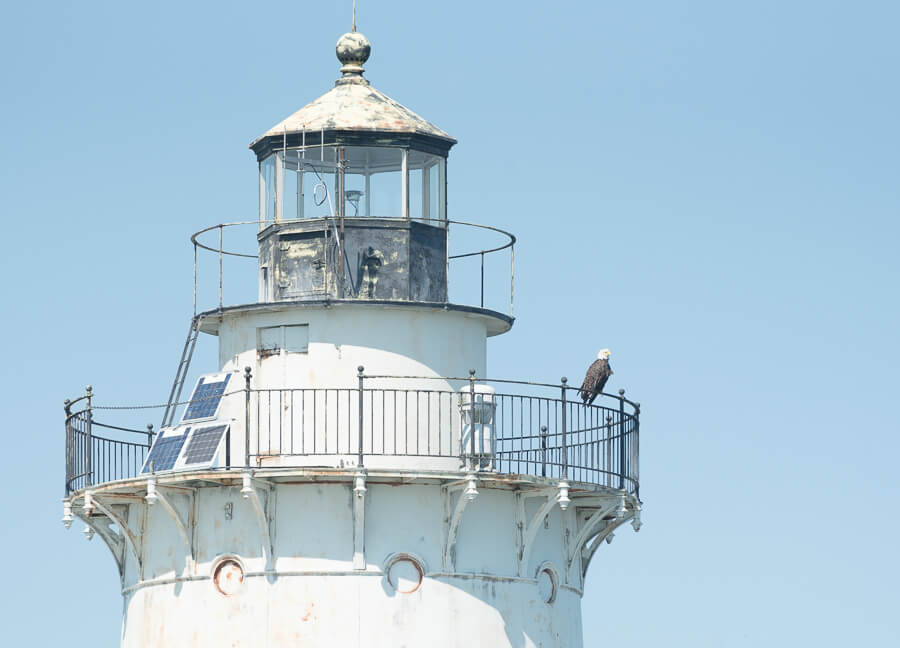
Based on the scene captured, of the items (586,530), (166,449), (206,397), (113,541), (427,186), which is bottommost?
(113,541)

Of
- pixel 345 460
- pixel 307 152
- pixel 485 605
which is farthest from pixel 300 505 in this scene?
pixel 307 152

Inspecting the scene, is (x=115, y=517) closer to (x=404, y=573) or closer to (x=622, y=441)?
(x=404, y=573)

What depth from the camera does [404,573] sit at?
34438 millimetres

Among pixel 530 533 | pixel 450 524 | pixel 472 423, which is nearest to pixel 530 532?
pixel 530 533

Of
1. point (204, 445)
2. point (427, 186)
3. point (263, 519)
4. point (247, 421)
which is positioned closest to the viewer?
point (247, 421)

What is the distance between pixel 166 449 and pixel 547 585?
600cm

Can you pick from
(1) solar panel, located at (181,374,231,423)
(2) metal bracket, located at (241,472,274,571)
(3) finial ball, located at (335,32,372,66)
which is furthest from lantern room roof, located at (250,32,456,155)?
(2) metal bracket, located at (241,472,274,571)

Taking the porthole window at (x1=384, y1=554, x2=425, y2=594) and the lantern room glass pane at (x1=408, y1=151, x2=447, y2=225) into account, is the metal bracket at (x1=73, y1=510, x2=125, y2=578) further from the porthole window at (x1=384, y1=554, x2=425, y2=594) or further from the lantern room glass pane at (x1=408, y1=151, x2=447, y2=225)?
the lantern room glass pane at (x1=408, y1=151, x2=447, y2=225)

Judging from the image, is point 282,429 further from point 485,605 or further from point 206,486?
point 485,605

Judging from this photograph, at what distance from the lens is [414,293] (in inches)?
1405

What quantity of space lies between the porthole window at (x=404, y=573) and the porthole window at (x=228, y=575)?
7.04 ft

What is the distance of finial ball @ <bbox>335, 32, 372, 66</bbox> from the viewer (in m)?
37.2

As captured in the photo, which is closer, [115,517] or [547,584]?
[115,517]

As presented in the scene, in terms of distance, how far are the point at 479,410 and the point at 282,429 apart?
9.39 feet
